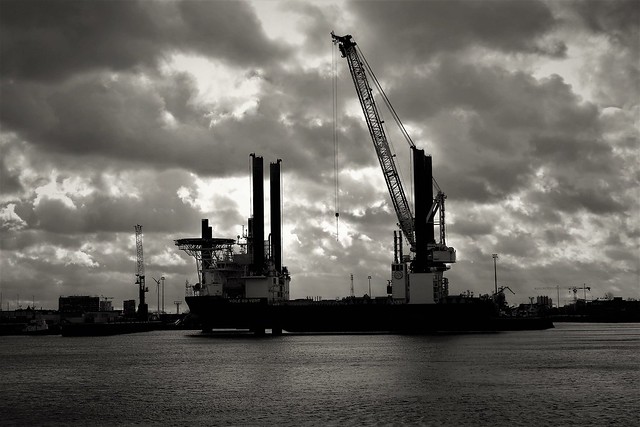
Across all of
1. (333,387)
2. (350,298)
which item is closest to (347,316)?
(350,298)

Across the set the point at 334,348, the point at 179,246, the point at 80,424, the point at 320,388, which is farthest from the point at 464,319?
the point at 80,424

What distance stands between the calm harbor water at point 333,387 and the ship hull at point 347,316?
40.9 metres

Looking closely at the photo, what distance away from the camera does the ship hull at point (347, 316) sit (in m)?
140

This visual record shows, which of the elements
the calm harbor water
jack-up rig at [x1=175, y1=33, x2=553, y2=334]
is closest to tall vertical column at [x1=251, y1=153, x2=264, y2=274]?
jack-up rig at [x1=175, y1=33, x2=553, y2=334]

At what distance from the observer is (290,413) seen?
4894 centimetres

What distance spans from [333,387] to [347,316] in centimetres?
8407

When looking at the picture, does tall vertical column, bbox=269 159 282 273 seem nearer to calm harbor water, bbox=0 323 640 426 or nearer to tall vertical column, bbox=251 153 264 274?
tall vertical column, bbox=251 153 264 274

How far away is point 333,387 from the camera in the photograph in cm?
6106

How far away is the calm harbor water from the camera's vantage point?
47.6 metres

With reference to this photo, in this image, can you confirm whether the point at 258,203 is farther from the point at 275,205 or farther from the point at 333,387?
the point at 333,387

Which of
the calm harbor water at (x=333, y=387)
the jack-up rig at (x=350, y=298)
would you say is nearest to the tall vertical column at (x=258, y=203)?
the jack-up rig at (x=350, y=298)

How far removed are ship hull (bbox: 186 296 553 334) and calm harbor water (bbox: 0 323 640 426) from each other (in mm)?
40904

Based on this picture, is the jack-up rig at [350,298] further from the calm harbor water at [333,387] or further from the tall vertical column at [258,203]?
the calm harbor water at [333,387]

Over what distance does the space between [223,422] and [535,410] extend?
1850cm
